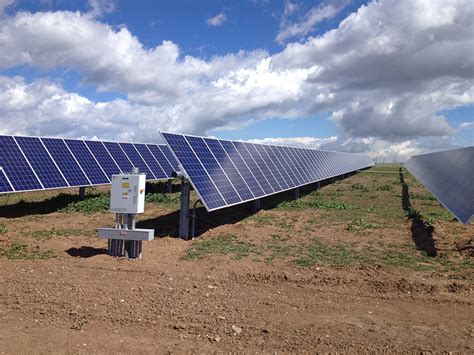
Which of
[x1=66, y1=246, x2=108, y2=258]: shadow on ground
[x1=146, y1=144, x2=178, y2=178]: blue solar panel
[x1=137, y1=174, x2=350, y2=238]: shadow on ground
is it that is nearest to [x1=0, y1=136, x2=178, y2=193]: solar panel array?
[x1=146, y1=144, x2=178, y2=178]: blue solar panel

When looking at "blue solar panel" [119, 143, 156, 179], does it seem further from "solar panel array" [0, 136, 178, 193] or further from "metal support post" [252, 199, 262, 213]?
"metal support post" [252, 199, 262, 213]

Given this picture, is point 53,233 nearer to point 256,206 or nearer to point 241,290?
point 241,290

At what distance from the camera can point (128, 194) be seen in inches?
427

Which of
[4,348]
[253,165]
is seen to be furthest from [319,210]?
[4,348]

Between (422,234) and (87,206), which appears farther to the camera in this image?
(87,206)

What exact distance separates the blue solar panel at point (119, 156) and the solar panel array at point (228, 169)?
7553mm

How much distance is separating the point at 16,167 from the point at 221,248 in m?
11.1

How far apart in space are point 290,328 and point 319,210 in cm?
1347

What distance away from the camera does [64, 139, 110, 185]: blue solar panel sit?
20922 mm

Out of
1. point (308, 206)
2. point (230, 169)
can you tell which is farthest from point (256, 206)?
point (230, 169)

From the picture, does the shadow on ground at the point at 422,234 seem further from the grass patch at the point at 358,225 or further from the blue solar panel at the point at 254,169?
the blue solar panel at the point at 254,169

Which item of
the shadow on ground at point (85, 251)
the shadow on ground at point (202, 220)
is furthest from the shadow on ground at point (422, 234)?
the shadow on ground at point (85, 251)

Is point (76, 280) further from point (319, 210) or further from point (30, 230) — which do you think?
point (319, 210)

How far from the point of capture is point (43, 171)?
61.6 ft
